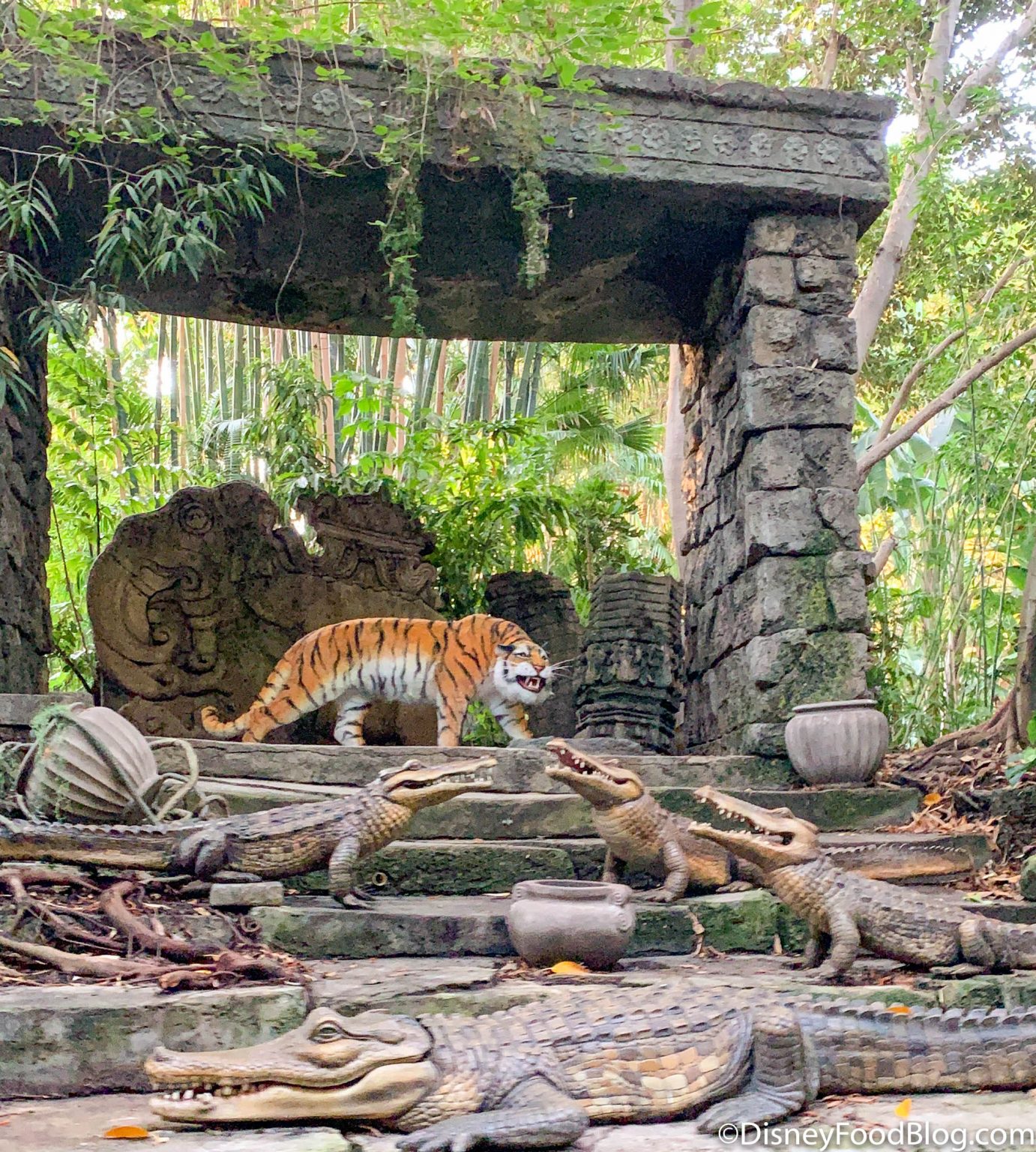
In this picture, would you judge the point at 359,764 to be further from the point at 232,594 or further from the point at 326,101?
the point at 326,101

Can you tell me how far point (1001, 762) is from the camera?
18.1 feet

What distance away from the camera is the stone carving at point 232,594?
6668 mm

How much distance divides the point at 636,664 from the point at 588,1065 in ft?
13.4

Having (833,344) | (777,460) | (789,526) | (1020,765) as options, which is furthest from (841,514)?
(1020,765)

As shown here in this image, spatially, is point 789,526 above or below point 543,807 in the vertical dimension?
above

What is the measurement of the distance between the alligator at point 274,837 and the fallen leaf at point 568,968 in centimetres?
66

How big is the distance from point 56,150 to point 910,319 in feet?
21.7

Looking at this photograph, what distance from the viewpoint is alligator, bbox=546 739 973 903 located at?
3.96 meters

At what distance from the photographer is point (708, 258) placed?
6.42 metres

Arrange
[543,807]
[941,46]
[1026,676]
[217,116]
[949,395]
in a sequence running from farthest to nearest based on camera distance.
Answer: [941,46]
[949,395]
[1026,676]
[217,116]
[543,807]

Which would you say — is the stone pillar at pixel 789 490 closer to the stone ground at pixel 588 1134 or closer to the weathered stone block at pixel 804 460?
the weathered stone block at pixel 804 460

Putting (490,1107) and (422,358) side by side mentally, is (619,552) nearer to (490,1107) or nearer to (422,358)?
(422,358)

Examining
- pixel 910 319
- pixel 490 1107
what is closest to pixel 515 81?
pixel 490 1107

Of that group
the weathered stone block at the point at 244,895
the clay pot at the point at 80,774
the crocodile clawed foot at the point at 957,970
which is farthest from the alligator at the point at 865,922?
the clay pot at the point at 80,774
